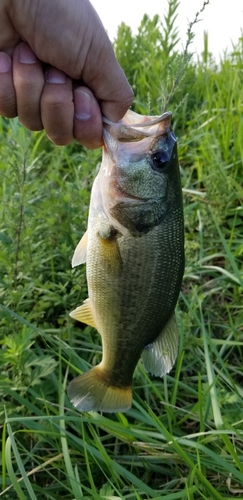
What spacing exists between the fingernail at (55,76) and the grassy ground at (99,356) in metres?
0.56

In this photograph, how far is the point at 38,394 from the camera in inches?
90.2

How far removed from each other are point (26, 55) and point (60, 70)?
12cm

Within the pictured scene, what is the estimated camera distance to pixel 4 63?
69.2 inches

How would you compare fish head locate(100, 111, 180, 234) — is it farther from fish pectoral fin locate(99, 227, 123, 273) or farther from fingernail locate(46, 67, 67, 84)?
fingernail locate(46, 67, 67, 84)

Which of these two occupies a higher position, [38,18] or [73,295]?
[38,18]

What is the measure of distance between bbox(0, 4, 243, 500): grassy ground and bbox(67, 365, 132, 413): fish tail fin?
0.19 feet

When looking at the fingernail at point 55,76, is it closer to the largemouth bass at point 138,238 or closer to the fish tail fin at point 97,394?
the largemouth bass at point 138,238

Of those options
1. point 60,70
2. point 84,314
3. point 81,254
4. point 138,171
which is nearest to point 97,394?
point 84,314

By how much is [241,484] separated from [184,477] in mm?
219

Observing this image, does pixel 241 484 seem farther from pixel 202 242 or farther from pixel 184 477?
pixel 202 242

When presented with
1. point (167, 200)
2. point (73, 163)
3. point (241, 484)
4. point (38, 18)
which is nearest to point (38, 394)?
point (241, 484)

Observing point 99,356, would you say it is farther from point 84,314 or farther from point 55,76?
point 55,76

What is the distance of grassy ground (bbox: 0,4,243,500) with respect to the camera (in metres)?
2.04

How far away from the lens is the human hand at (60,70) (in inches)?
66.9
